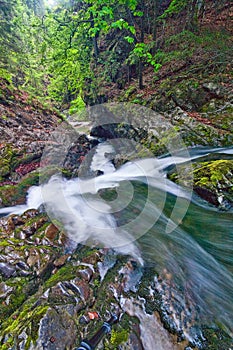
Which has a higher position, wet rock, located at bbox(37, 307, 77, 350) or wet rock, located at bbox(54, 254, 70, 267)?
wet rock, located at bbox(37, 307, 77, 350)

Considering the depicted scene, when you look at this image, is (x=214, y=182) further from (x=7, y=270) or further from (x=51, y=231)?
(x=7, y=270)

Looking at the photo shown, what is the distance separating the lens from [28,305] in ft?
8.10

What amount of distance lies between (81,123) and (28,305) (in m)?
12.6

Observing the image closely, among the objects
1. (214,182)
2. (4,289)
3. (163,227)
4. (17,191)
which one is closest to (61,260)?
(4,289)

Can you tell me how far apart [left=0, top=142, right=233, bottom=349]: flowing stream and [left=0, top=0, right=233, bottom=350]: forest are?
2 centimetres

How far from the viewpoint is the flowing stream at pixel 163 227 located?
2.61 m

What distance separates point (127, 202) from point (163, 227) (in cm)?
124

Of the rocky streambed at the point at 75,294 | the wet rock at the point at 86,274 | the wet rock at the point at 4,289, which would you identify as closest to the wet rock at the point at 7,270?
the rocky streambed at the point at 75,294

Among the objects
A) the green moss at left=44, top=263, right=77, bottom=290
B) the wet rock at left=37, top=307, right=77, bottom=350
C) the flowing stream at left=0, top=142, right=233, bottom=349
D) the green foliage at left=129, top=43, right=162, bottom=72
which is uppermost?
the green foliage at left=129, top=43, right=162, bottom=72

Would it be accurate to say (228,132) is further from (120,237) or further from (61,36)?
(61,36)

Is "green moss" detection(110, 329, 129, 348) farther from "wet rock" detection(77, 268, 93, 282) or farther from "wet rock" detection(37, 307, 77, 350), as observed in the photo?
"wet rock" detection(77, 268, 93, 282)

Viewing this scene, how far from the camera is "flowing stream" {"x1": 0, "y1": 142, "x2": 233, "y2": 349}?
8.57 ft

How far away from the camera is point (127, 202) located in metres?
5.06

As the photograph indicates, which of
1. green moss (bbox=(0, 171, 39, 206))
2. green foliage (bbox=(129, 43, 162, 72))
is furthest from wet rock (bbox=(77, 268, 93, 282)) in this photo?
green foliage (bbox=(129, 43, 162, 72))
